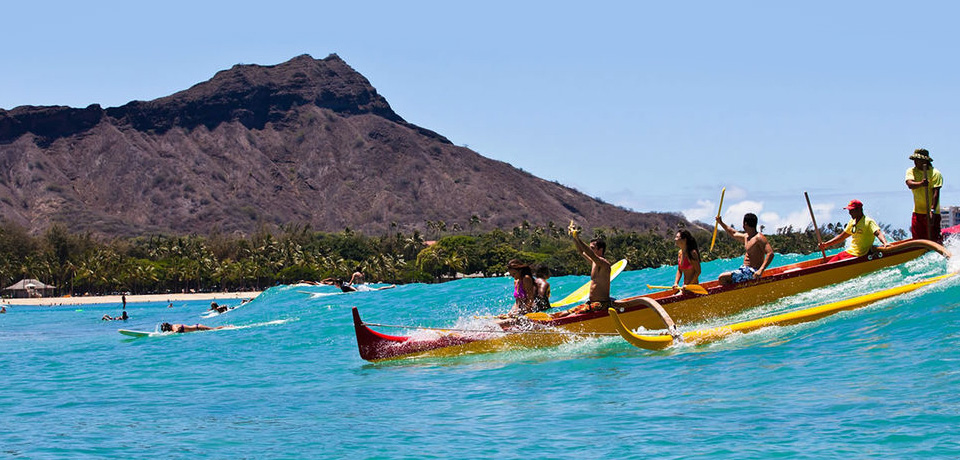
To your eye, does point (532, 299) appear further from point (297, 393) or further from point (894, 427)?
point (894, 427)

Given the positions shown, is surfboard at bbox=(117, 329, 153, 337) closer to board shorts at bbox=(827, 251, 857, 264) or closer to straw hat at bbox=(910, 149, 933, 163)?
board shorts at bbox=(827, 251, 857, 264)

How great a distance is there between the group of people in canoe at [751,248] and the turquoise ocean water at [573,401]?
68 cm

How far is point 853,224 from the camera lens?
17.4 meters

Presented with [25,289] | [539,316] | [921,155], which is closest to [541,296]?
[539,316]

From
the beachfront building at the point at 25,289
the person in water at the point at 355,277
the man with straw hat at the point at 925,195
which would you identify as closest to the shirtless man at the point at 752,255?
the man with straw hat at the point at 925,195

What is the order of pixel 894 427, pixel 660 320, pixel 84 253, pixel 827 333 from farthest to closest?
1. pixel 84 253
2. pixel 660 320
3. pixel 827 333
4. pixel 894 427

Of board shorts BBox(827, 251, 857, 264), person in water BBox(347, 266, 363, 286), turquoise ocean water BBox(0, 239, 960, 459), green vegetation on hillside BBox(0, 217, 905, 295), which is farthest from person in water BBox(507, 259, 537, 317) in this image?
green vegetation on hillside BBox(0, 217, 905, 295)

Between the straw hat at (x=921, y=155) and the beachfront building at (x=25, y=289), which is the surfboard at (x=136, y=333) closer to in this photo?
the straw hat at (x=921, y=155)

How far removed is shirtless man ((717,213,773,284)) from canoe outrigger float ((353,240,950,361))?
0.13m

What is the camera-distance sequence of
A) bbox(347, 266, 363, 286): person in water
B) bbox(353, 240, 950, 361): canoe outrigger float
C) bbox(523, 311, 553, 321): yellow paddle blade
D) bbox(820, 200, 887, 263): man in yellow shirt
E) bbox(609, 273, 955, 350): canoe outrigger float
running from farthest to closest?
1. bbox(347, 266, 363, 286): person in water
2. bbox(820, 200, 887, 263): man in yellow shirt
3. bbox(523, 311, 553, 321): yellow paddle blade
4. bbox(353, 240, 950, 361): canoe outrigger float
5. bbox(609, 273, 955, 350): canoe outrigger float

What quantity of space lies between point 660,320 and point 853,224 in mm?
4650

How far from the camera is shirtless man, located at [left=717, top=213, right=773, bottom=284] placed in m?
16.3

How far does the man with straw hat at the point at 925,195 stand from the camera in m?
16.6

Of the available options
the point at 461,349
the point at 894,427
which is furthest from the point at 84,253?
the point at 894,427
